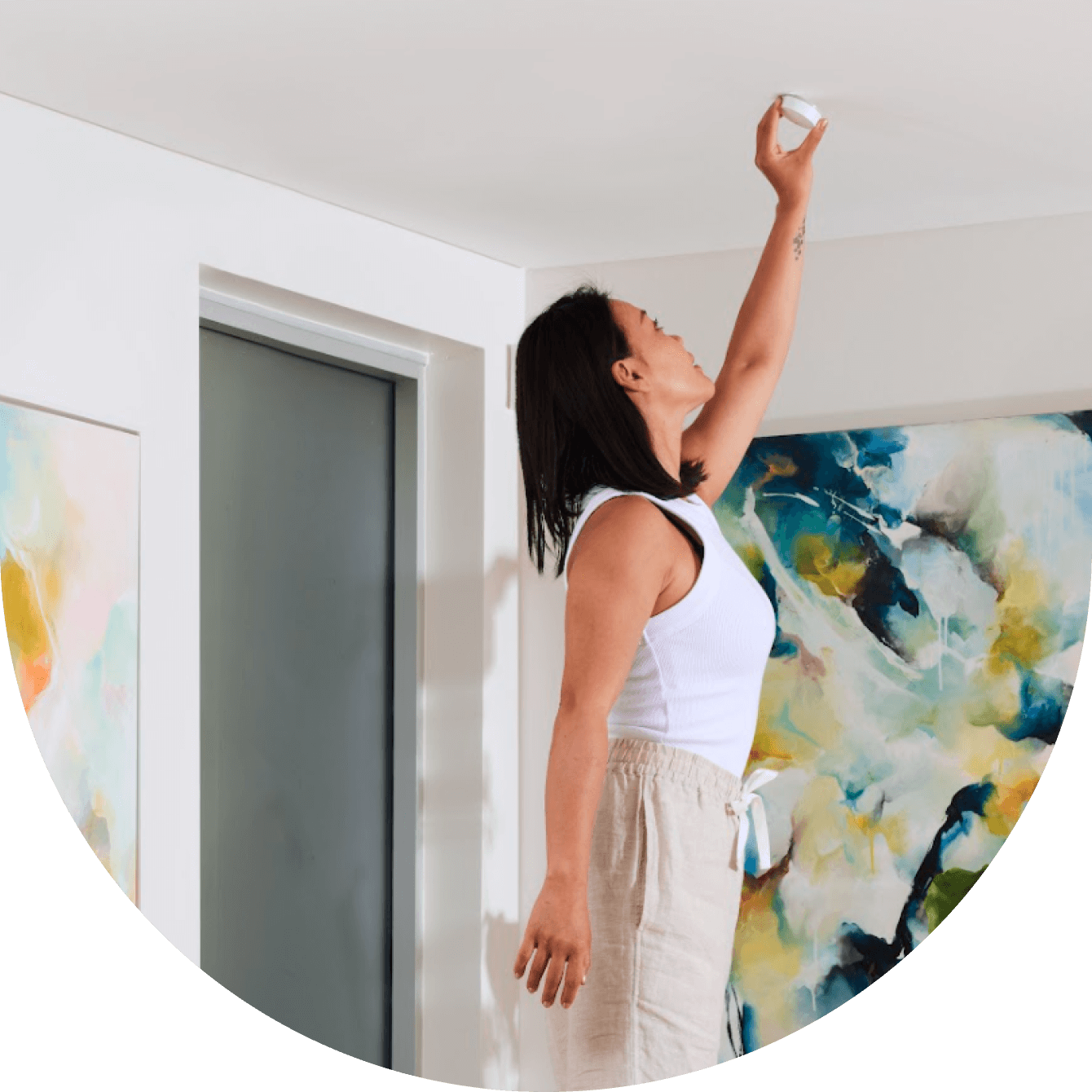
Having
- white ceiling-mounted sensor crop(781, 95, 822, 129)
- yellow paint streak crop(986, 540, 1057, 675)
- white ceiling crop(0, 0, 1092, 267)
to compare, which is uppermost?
white ceiling crop(0, 0, 1092, 267)

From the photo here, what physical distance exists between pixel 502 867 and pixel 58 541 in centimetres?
81

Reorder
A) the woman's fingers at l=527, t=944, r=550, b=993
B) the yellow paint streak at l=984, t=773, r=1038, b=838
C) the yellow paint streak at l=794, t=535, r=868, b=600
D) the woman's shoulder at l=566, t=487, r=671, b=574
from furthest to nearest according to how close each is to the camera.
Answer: the yellow paint streak at l=794, t=535, r=868, b=600, the yellow paint streak at l=984, t=773, r=1038, b=838, the woman's shoulder at l=566, t=487, r=671, b=574, the woman's fingers at l=527, t=944, r=550, b=993

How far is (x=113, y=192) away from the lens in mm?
1647

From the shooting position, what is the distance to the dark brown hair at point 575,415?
153cm

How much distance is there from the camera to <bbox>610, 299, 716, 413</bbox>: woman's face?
1.57 metres

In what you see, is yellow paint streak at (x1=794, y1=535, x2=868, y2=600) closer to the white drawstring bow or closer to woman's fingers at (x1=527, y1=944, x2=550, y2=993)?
the white drawstring bow

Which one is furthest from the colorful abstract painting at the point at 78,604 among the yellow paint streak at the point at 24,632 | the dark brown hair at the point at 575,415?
the dark brown hair at the point at 575,415

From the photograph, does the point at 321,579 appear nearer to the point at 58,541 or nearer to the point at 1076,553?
the point at 58,541

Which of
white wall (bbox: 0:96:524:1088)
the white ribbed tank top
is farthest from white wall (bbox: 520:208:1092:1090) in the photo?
the white ribbed tank top

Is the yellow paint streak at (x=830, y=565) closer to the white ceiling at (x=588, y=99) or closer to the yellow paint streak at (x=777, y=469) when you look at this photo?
the yellow paint streak at (x=777, y=469)

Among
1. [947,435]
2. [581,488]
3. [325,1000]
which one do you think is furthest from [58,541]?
[947,435]

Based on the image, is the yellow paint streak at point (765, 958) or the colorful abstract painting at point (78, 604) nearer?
the colorful abstract painting at point (78, 604)

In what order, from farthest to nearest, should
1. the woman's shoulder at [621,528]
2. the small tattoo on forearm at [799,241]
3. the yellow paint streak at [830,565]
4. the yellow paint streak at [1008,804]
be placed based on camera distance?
1. the yellow paint streak at [830,565]
2. the yellow paint streak at [1008,804]
3. the small tattoo on forearm at [799,241]
4. the woman's shoulder at [621,528]

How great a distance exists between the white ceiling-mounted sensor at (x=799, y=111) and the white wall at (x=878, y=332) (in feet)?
1.39
